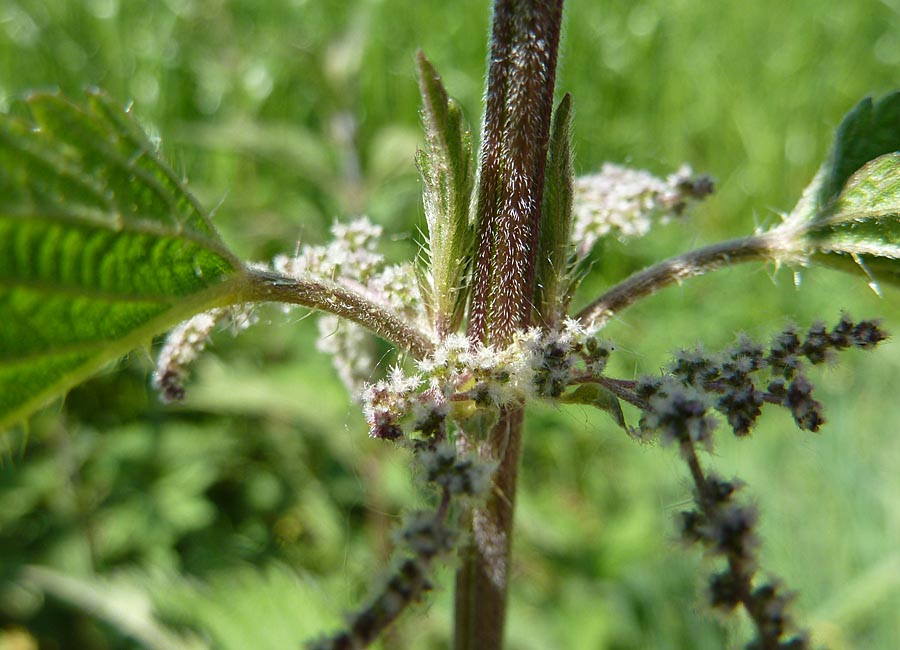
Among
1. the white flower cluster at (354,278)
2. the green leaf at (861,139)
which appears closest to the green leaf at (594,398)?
the white flower cluster at (354,278)

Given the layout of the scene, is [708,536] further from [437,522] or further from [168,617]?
[168,617]

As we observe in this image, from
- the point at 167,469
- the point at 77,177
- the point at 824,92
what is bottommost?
the point at 77,177

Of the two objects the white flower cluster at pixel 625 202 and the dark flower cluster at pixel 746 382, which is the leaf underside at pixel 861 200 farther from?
the white flower cluster at pixel 625 202

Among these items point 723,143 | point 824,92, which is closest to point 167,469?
point 723,143

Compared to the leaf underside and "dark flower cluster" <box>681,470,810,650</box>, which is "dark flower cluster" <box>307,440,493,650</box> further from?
the leaf underside

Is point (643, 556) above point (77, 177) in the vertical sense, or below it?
above

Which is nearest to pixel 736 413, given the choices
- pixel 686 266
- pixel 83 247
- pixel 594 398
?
pixel 594 398

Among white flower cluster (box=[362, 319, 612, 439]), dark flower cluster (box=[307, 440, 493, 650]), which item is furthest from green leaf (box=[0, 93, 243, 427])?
dark flower cluster (box=[307, 440, 493, 650])
